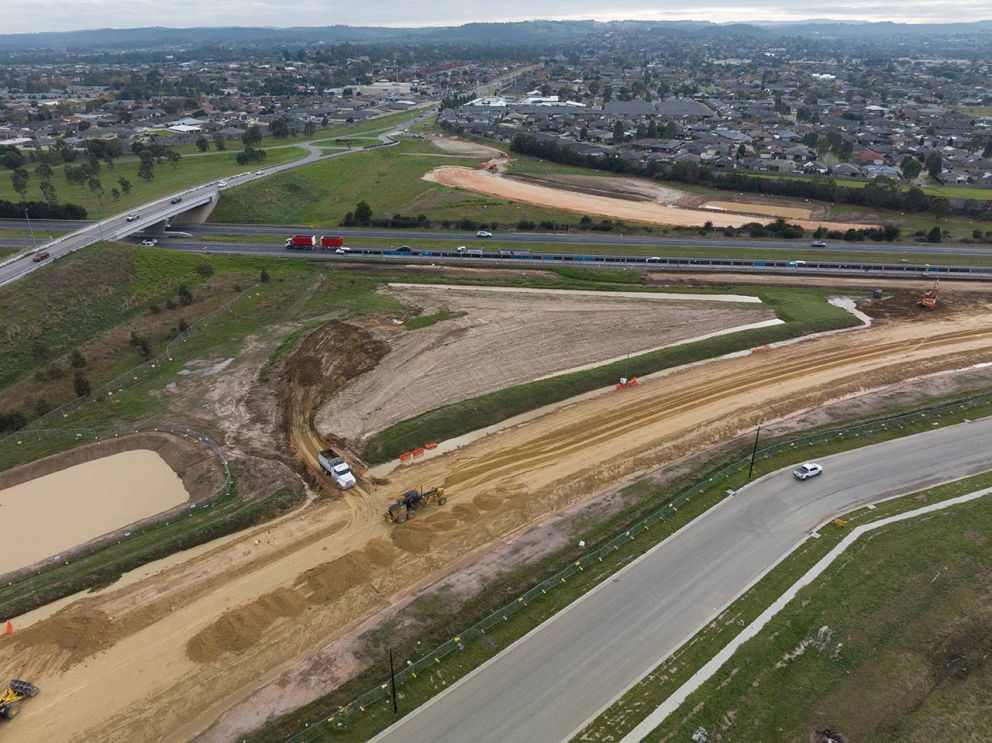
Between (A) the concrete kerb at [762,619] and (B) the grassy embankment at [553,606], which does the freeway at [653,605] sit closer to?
(B) the grassy embankment at [553,606]

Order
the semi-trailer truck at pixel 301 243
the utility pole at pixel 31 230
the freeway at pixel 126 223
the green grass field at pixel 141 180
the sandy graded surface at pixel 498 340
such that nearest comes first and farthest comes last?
the sandy graded surface at pixel 498 340 < the freeway at pixel 126 223 < the utility pole at pixel 31 230 < the semi-trailer truck at pixel 301 243 < the green grass field at pixel 141 180

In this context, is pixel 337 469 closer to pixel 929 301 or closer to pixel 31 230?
pixel 929 301

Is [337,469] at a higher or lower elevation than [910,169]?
lower

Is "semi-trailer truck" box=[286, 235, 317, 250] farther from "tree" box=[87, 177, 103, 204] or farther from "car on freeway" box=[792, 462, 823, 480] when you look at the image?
"car on freeway" box=[792, 462, 823, 480]

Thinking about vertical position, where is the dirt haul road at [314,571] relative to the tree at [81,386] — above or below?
below

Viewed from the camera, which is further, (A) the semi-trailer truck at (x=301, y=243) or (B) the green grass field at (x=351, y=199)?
(B) the green grass field at (x=351, y=199)

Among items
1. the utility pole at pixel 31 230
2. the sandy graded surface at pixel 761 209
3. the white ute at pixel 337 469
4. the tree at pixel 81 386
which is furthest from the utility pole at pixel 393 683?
the sandy graded surface at pixel 761 209

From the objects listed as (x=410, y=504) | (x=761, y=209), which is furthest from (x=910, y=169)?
(x=410, y=504)
